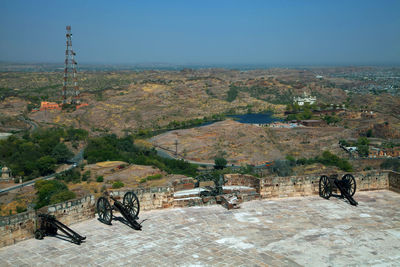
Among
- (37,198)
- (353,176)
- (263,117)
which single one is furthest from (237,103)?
(353,176)

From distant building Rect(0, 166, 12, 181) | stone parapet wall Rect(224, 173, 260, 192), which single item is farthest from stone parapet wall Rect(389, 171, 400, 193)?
distant building Rect(0, 166, 12, 181)

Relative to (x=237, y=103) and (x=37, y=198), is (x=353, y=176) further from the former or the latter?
(x=237, y=103)

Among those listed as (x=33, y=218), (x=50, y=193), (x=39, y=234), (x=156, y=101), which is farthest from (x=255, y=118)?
(x=39, y=234)

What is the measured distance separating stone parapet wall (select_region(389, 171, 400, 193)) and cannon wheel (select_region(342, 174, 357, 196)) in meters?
2.02

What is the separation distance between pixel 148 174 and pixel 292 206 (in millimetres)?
33779

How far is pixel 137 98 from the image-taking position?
362 ft

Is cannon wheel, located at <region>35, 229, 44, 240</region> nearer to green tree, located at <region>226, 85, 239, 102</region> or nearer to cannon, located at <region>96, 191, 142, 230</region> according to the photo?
cannon, located at <region>96, 191, 142, 230</region>

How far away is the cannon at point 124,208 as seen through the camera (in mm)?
12547

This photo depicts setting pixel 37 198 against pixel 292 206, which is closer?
pixel 292 206

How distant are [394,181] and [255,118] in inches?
3870

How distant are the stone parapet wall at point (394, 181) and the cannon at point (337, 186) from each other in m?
2.00

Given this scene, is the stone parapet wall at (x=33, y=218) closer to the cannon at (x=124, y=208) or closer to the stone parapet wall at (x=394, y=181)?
the cannon at (x=124, y=208)

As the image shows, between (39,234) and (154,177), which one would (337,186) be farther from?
(154,177)

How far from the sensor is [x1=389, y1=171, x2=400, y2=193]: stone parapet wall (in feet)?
54.2
